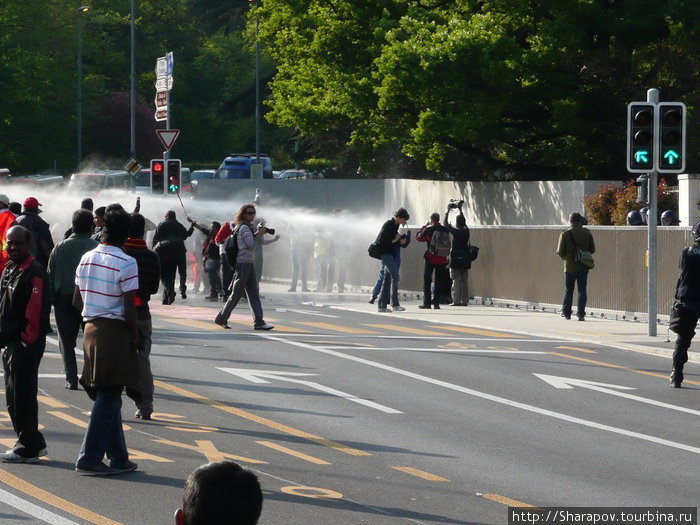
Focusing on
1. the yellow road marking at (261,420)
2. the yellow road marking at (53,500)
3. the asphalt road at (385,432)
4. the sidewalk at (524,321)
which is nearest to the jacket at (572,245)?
the sidewalk at (524,321)

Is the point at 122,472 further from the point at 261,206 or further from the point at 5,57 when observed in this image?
the point at 5,57

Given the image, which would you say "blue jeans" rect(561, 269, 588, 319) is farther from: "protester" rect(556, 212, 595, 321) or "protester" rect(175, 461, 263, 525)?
"protester" rect(175, 461, 263, 525)

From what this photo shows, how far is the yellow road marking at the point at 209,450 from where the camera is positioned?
32.8 feet

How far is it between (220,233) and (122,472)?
55.2 ft

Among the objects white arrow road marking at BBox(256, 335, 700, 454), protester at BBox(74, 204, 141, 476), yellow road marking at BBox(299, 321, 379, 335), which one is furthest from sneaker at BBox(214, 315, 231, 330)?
protester at BBox(74, 204, 141, 476)

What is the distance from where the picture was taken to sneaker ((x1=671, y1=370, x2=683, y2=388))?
47.8 feet

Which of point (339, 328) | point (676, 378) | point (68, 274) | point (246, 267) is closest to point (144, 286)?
point (68, 274)

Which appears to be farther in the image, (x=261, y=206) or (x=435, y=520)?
(x=261, y=206)

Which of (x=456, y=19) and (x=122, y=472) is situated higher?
(x=456, y=19)

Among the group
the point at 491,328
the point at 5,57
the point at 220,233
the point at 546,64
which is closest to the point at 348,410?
the point at 491,328

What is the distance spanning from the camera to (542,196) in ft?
104

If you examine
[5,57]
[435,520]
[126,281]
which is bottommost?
[435,520]

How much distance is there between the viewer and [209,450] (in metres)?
10.3

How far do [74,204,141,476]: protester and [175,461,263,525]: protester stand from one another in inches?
221
